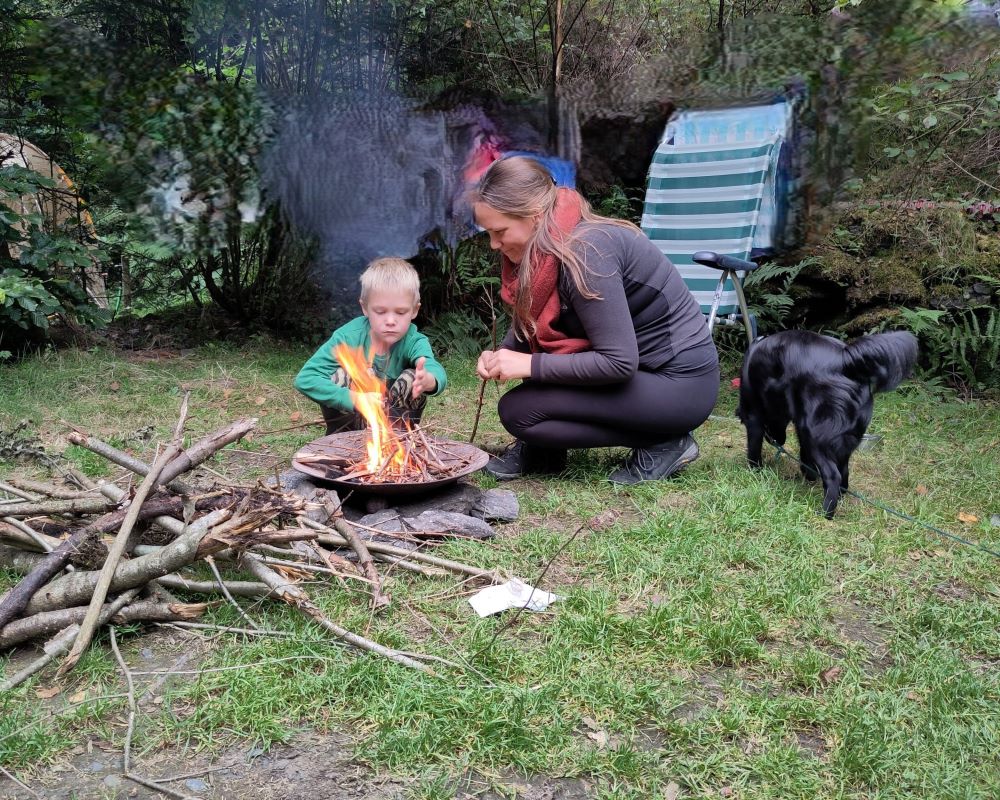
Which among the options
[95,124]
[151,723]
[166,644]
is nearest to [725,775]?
[151,723]

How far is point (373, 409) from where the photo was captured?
3.47 metres

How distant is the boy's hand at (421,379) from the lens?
368cm

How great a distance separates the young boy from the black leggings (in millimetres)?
437

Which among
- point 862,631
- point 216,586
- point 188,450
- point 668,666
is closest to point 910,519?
point 862,631

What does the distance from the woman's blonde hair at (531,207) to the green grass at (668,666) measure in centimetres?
100

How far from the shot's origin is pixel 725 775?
6.21 feet

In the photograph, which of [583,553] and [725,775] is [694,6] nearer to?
[583,553]

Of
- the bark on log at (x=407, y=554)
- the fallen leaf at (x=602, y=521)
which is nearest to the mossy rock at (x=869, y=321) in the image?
the fallen leaf at (x=602, y=521)

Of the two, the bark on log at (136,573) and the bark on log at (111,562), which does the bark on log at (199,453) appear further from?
the bark on log at (136,573)

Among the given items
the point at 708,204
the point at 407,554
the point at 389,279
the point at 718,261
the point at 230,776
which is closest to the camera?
the point at 230,776

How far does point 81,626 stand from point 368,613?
31.5 inches

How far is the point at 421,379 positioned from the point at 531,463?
0.75m

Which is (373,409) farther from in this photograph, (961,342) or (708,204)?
(961,342)

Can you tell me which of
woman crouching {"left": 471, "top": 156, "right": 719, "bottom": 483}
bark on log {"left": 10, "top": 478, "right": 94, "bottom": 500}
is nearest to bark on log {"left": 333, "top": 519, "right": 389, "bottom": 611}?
bark on log {"left": 10, "top": 478, "right": 94, "bottom": 500}
